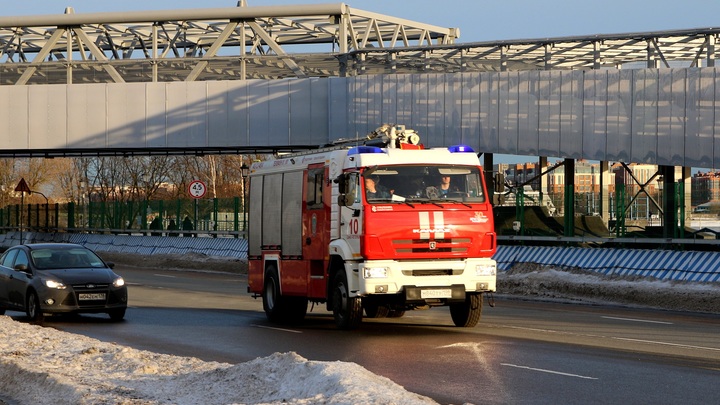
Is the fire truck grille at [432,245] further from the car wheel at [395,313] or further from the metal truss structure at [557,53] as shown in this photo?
the metal truss structure at [557,53]

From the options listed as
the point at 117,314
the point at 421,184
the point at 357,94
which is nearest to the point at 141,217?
the point at 357,94

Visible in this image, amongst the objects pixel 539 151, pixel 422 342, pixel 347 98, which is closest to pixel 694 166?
pixel 539 151

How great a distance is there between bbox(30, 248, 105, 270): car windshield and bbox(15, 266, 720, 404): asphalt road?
43.7 inches

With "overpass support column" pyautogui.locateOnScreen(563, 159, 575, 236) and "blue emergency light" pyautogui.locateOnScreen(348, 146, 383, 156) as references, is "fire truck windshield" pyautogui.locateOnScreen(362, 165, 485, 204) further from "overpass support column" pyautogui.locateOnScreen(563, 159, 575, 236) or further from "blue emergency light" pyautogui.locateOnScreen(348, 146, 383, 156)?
"overpass support column" pyautogui.locateOnScreen(563, 159, 575, 236)

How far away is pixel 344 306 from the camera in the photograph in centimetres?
1897

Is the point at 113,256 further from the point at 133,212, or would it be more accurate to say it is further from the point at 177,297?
the point at 177,297

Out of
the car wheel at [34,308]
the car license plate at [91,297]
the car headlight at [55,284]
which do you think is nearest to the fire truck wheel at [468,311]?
the car license plate at [91,297]

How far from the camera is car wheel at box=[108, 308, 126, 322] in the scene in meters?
22.5

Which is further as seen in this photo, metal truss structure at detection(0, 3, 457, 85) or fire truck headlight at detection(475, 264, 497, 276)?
metal truss structure at detection(0, 3, 457, 85)

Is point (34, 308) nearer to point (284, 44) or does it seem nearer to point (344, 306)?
point (344, 306)

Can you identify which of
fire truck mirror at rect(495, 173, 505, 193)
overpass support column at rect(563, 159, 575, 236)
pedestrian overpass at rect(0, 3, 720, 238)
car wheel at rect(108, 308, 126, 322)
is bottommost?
car wheel at rect(108, 308, 126, 322)

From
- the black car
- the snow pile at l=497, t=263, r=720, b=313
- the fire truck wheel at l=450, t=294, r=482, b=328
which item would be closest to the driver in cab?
the fire truck wheel at l=450, t=294, r=482, b=328

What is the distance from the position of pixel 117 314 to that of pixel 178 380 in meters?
11.0

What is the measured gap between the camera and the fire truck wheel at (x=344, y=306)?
740 inches
